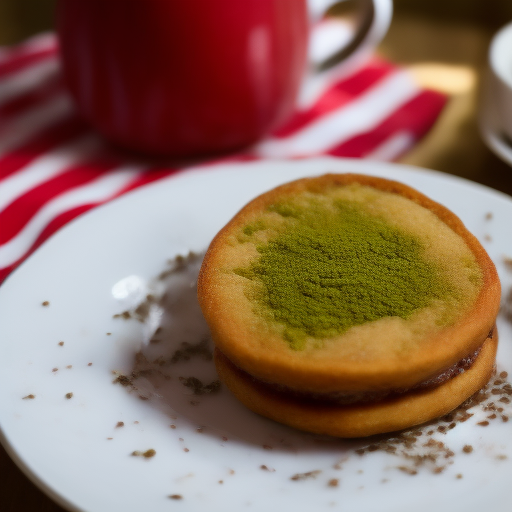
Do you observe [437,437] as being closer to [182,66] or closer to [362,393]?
[362,393]

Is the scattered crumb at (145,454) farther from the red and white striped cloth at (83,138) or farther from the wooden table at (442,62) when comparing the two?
the red and white striped cloth at (83,138)

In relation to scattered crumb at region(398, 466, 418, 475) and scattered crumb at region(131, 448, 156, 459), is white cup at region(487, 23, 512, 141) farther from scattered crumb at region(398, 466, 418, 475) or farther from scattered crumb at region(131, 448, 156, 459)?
scattered crumb at region(131, 448, 156, 459)

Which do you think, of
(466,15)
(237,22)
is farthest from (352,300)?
(466,15)

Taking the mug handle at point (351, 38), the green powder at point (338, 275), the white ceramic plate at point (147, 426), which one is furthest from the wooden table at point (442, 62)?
the green powder at point (338, 275)

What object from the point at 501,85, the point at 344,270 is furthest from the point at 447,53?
the point at 344,270

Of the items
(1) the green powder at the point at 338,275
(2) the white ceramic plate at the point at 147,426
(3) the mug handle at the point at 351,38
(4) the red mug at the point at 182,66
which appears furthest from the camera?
(3) the mug handle at the point at 351,38

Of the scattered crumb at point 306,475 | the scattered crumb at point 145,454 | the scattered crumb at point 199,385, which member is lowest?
the scattered crumb at point 306,475

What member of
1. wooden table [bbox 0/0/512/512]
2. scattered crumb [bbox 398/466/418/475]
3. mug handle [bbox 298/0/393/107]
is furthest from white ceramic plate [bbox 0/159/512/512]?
mug handle [bbox 298/0/393/107]
